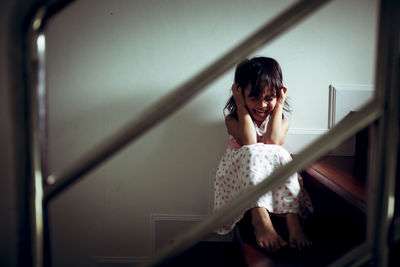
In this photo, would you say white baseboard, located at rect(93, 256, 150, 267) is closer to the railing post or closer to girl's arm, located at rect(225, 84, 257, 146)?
girl's arm, located at rect(225, 84, 257, 146)

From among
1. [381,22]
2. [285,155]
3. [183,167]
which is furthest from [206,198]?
A: [381,22]

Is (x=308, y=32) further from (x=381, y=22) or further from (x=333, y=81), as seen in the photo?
(x=381, y=22)

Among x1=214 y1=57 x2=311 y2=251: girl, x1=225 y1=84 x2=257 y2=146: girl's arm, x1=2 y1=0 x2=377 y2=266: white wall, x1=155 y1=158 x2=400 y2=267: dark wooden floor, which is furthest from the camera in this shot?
x1=2 y1=0 x2=377 y2=266: white wall

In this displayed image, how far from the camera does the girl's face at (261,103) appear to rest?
1.17m

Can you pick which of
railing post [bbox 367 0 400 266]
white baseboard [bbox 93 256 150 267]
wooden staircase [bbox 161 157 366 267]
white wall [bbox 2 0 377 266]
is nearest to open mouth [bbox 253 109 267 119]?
white wall [bbox 2 0 377 266]

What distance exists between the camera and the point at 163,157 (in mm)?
1383

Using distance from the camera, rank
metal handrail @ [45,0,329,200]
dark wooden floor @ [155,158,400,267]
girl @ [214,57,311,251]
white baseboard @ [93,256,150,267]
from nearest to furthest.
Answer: metal handrail @ [45,0,329,200], dark wooden floor @ [155,158,400,267], girl @ [214,57,311,251], white baseboard @ [93,256,150,267]

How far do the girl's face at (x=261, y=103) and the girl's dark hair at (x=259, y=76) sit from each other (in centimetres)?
2

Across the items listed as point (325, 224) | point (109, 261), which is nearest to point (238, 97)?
point (325, 224)

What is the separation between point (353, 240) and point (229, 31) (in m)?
1.03

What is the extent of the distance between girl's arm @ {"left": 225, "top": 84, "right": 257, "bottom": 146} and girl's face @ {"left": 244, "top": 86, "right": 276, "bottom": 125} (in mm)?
28

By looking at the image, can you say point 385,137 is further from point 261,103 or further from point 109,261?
point 109,261

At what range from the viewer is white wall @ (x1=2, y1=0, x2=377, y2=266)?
129cm

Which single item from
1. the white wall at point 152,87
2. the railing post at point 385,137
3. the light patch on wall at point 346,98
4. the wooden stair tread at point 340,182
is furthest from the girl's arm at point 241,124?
the railing post at point 385,137
